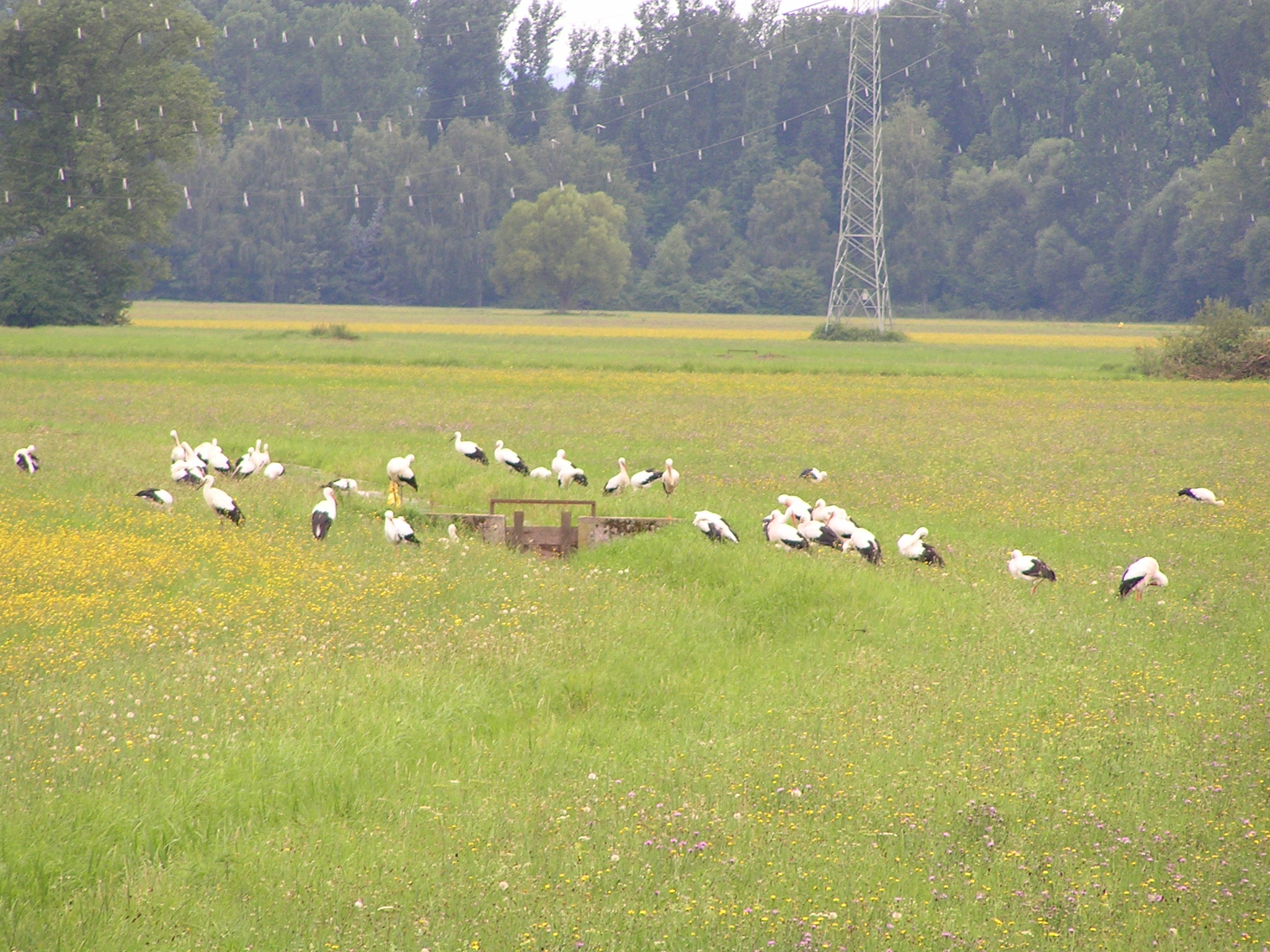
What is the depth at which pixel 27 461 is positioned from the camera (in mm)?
20797

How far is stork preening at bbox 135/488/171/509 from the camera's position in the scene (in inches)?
709

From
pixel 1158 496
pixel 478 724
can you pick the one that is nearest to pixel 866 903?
pixel 478 724

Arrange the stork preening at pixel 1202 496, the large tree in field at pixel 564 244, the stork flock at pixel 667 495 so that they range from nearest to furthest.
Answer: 1. the stork flock at pixel 667 495
2. the stork preening at pixel 1202 496
3. the large tree in field at pixel 564 244

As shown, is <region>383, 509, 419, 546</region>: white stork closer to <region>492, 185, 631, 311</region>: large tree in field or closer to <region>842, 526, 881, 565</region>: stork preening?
<region>842, 526, 881, 565</region>: stork preening

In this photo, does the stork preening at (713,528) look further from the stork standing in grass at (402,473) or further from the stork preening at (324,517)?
the stork standing in grass at (402,473)

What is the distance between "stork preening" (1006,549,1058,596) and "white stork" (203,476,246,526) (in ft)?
31.4

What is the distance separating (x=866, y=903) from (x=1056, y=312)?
4620 inches

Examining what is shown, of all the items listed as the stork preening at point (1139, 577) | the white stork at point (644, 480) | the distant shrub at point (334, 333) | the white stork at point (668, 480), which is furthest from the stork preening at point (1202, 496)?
the distant shrub at point (334, 333)

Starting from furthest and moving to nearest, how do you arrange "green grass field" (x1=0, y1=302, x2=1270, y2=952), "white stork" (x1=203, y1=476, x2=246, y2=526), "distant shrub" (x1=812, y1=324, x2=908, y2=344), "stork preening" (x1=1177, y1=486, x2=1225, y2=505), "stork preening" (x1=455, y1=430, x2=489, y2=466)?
"distant shrub" (x1=812, y1=324, x2=908, y2=344) < "stork preening" (x1=455, y1=430, x2=489, y2=466) < "stork preening" (x1=1177, y1=486, x2=1225, y2=505) < "white stork" (x1=203, y1=476, x2=246, y2=526) < "green grass field" (x1=0, y1=302, x2=1270, y2=952)

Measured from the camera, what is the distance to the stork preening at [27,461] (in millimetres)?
20609

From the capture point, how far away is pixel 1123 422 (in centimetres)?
3478

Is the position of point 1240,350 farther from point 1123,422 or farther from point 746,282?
point 746,282

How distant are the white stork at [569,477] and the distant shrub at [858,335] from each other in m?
54.0

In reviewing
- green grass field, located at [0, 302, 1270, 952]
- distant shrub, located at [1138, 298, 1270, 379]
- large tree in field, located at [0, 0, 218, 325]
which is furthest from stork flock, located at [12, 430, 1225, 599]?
large tree in field, located at [0, 0, 218, 325]
